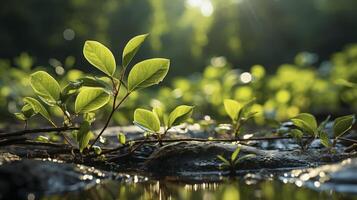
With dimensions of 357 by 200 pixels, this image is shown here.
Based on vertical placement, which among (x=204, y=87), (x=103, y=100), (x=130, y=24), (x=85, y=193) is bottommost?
(x=85, y=193)

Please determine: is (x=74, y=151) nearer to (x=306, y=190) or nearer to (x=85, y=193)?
(x=85, y=193)

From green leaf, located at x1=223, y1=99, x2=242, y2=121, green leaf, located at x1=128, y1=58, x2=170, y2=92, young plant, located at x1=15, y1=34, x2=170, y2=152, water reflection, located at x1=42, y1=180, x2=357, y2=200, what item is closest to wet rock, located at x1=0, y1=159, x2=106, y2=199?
water reflection, located at x1=42, y1=180, x2=357, y2=200

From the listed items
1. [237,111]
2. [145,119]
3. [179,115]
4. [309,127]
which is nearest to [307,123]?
[309,127]

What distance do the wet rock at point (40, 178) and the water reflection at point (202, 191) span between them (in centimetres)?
5

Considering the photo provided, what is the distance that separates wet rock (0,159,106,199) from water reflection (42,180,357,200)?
5cm

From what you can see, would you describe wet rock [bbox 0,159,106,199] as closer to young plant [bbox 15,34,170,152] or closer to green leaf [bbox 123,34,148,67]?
young plant [bbox 15,34,170,152]

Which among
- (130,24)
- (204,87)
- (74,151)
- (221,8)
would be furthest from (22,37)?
(74,151)

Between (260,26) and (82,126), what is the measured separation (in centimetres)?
1829

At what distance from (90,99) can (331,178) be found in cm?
70

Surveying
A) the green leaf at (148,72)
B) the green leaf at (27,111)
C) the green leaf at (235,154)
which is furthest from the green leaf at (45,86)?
the green leaf at (235,154)

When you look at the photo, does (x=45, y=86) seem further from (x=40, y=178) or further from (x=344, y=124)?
(x=344, y=124)

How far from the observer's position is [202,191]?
119 cm

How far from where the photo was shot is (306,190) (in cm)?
114

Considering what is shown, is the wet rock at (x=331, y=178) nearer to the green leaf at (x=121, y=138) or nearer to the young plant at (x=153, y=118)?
the young plant at (x=153, y=118)
